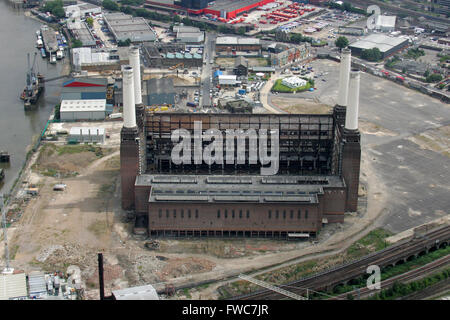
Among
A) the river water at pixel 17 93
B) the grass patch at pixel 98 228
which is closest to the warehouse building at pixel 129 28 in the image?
the river water at pixel 17 93

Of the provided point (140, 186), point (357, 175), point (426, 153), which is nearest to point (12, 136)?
point (140, 186)

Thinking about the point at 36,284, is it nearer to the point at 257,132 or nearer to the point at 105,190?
the point at 105,190

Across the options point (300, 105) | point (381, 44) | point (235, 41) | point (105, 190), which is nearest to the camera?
point (105, 190)

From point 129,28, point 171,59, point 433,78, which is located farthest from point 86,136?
point 433,78

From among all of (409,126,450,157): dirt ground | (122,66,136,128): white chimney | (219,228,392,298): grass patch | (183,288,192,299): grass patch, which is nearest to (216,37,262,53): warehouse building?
(409,126,450,157): dirt ground

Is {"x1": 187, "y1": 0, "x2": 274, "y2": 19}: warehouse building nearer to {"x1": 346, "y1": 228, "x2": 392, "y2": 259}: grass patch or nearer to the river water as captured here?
the river water
